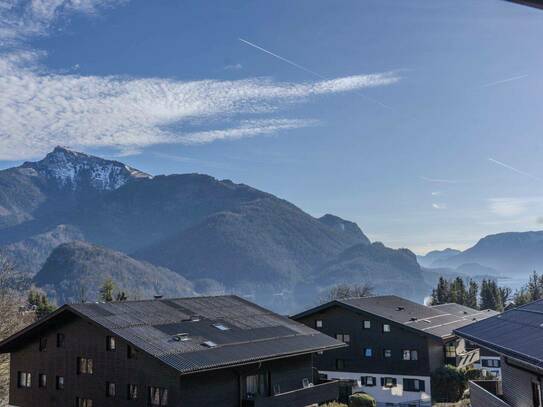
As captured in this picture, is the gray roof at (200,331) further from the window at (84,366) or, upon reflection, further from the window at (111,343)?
the window at (84,366)

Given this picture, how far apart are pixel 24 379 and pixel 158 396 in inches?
397

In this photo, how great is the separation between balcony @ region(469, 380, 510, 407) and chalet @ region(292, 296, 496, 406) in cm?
1827

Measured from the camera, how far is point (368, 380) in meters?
39.6

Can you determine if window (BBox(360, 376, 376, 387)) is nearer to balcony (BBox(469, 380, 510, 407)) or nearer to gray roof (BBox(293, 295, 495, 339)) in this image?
gray roof (BBox(293, 295, 495, 339))

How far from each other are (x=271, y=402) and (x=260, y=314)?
7985 mm

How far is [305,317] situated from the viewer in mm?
43094

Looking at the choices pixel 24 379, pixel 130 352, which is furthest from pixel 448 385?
pixel 24 379

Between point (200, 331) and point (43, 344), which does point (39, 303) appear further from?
point (200, 331)

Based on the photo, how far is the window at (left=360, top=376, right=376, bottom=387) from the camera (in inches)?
1553

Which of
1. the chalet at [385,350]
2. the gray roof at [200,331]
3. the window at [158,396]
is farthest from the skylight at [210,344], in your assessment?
the chalet at [385,350]

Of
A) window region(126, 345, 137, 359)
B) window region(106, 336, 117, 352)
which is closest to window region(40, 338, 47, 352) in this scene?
window region(106, 336, 117, 352)

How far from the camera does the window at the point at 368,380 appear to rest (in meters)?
39.4

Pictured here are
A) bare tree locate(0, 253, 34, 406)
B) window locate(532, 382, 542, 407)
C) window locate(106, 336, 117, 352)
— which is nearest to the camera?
window locate(532, 382, 542, 407)

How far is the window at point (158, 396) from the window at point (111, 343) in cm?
290
